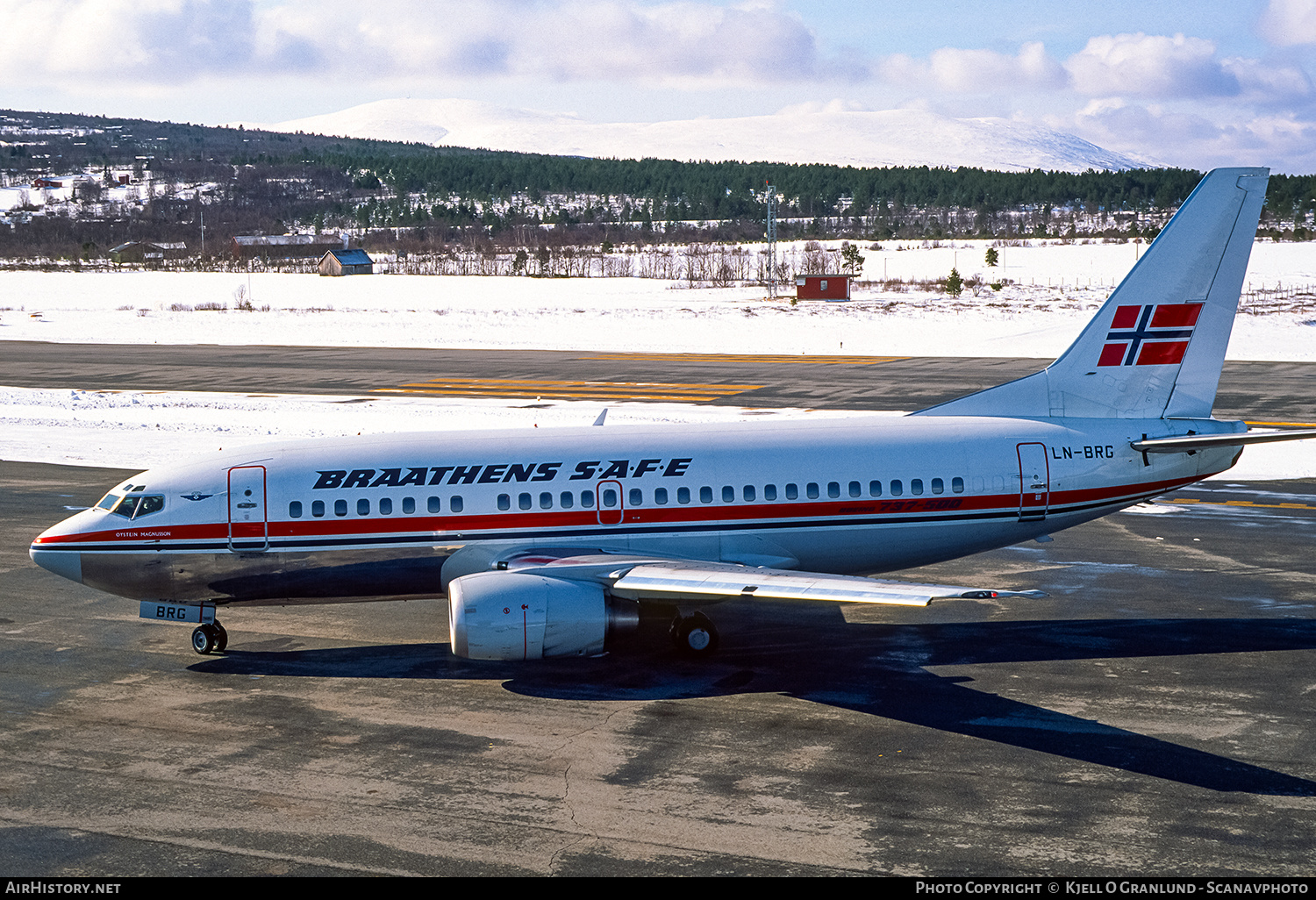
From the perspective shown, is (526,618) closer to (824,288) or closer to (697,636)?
(697,636)

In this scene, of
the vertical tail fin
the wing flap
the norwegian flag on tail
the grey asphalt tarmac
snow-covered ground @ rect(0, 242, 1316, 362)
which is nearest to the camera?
the grey asphalt tarmac

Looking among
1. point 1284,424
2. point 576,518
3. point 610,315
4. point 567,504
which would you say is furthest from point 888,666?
point 610,315

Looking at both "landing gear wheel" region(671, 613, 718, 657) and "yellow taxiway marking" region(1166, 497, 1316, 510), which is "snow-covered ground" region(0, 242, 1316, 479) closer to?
"yellow taxiway marking" region(1166, 497, 1316, 510)

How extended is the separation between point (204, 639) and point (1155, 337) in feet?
68.5

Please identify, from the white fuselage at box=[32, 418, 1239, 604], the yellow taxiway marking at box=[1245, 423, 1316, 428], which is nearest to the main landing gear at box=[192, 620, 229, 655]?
the white fuselage at box=[32, 418, 1239, 604]

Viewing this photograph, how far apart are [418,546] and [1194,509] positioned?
79.9ft

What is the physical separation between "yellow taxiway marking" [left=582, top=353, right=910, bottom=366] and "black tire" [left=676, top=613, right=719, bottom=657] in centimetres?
4804

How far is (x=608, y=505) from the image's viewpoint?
23.7 meters

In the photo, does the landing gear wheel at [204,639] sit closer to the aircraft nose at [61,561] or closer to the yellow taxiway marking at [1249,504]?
the aircraft nose at [61,561]

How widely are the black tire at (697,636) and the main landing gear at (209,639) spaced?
930cm

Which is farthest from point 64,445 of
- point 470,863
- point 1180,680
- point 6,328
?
point 6,328

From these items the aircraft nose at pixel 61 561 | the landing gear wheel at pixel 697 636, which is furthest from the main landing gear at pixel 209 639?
the landing gear wheel at pixel 697 636

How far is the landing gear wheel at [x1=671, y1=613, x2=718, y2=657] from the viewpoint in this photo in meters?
23.5

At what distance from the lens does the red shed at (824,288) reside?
360ft
